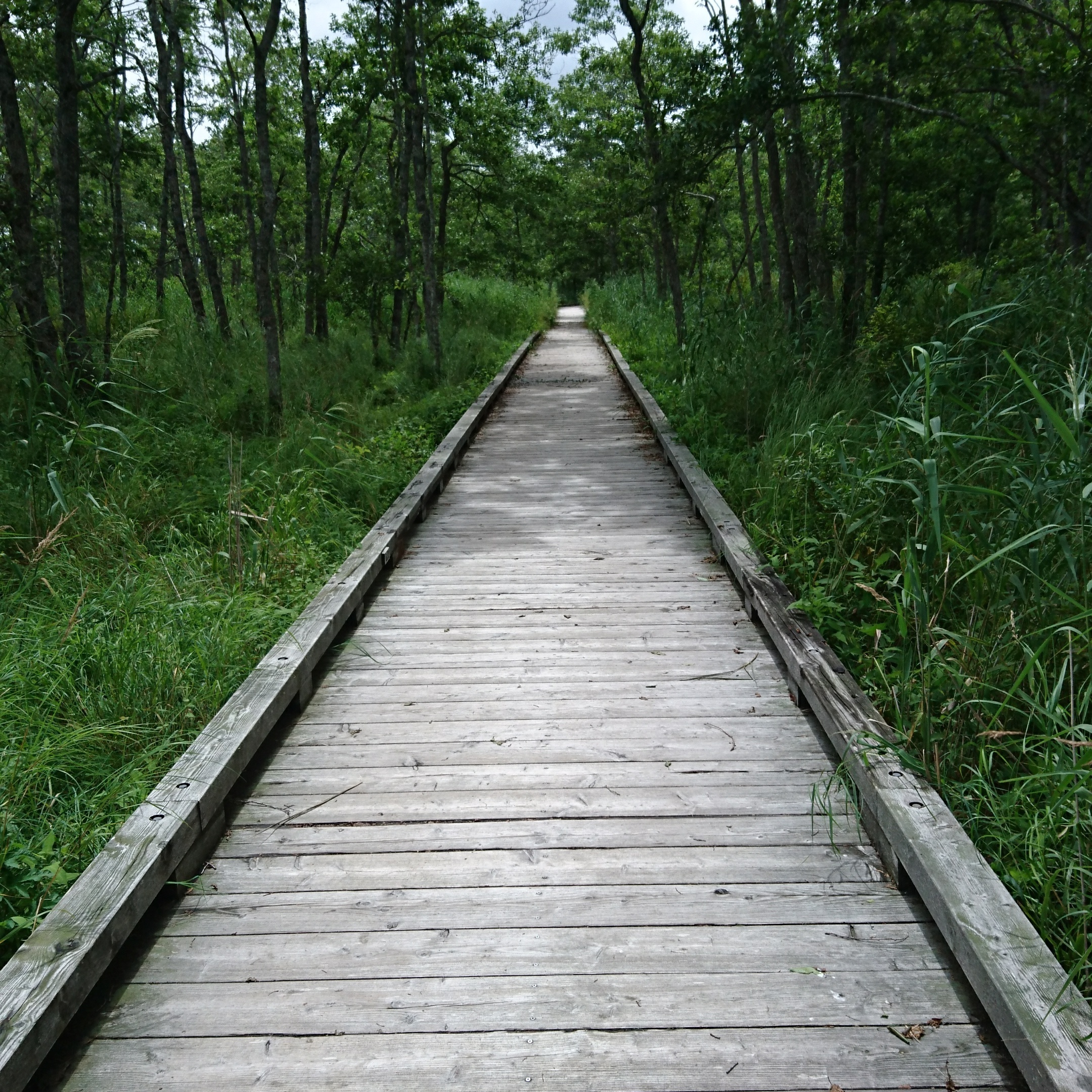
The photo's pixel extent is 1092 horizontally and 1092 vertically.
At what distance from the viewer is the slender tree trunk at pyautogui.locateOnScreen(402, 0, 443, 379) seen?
11375 mm

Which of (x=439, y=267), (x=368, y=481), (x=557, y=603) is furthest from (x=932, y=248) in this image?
(x=557, y=603)

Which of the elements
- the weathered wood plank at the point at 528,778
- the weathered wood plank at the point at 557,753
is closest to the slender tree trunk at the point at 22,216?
the weathered wood plank at the point at 557,753

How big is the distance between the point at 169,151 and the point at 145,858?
12.5 metres

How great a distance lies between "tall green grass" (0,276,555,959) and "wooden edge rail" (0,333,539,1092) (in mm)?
187

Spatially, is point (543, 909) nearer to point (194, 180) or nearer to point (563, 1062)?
point (563, 1062)

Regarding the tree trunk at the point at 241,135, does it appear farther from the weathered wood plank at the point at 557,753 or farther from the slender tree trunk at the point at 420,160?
the weathered wood plank at the point at 557,753

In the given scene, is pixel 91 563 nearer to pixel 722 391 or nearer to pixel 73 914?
pixel 73 914

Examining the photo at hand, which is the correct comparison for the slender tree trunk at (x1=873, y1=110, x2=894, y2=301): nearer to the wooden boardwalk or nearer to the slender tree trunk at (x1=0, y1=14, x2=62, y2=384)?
the wooden boardwalk

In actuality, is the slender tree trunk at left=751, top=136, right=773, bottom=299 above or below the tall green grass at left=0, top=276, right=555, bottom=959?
above

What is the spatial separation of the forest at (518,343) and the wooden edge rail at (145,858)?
198 mm

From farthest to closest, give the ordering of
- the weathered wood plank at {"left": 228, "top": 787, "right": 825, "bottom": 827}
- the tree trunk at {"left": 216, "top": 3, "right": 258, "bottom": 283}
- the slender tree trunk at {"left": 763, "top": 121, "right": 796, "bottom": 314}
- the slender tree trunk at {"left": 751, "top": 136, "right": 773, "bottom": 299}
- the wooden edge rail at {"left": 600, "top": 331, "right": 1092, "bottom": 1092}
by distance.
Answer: the slender tree trunk at {"left": 751, "top": 136, "right": 773, "bottom": 299}, the tree trunk at {"left": 216, "top": 3, "right": 258, "bottom": 283}, the slender tree trunk at {"left": 763, "top": 121, "right": 796, "bottom": 314}, the weathered wood plank at {"left": 228, "top": 787, "right": 825, "bottom": 827}, the wooden edge rail at {"left": 600, "top": 331, "right": 1092, "bottom": 1092}

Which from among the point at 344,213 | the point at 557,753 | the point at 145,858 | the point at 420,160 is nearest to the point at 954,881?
the point at 557,753

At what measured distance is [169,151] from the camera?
12.2m

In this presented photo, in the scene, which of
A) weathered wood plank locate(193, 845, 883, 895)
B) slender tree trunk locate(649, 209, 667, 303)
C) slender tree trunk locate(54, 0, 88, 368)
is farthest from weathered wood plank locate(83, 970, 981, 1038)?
slender tree trunk locate(649, 209, 667, 303)
